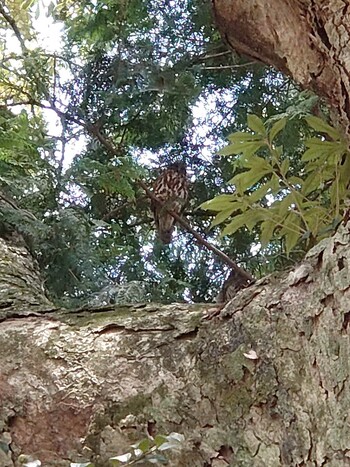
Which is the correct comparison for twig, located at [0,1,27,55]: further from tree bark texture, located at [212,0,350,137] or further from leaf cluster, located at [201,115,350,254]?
leaf cluster, located at [201,115,350,254]

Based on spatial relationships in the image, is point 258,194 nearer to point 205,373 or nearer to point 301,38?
point 301,38

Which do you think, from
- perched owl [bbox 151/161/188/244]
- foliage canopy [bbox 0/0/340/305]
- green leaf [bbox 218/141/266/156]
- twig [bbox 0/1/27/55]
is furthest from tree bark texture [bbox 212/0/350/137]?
twig [bbox 0/1/27/55]

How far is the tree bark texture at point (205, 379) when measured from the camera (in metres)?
0.87

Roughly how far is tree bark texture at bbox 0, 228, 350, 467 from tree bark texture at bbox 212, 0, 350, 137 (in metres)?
0.34

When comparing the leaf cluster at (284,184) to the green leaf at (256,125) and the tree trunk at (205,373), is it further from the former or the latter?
the tree trunk at (205,373)

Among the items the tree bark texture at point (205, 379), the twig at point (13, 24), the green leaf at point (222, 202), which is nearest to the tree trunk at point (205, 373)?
the tree bark texture at point (205, 379)

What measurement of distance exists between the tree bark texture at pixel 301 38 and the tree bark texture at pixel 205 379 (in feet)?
1.11

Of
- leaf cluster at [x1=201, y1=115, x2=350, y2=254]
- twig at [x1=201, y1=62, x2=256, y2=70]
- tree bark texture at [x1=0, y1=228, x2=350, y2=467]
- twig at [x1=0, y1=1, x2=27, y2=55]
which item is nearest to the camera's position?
tree bark texture at [x1=0, y1=228, x2=350, y2=467]

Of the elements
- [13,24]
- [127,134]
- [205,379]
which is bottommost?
[205,379]

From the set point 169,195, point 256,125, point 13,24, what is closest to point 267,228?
point 256,125

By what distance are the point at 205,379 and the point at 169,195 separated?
1.56 meters

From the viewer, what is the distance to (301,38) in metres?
1.24

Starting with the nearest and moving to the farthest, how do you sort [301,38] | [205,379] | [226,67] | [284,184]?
[205,379]
[301,38]
[284,184]
[226,67]

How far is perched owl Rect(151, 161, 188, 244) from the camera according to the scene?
2.36m
